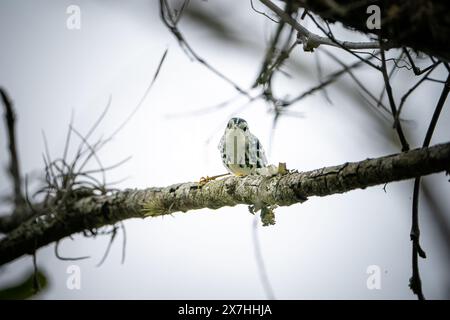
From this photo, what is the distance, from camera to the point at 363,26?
1557 millimetres

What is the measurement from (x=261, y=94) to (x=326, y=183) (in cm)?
58

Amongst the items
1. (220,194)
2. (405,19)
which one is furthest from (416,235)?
(220,194)

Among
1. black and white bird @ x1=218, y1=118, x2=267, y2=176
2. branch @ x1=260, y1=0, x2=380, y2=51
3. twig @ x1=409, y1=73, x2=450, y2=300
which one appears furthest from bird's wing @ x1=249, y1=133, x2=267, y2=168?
twig @ x1=409, y1=73, x2=450, y2=300

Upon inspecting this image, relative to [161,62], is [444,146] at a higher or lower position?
lower

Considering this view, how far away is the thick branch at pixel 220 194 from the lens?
165 centimetres

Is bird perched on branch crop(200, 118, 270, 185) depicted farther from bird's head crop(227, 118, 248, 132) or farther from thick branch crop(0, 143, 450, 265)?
thick branch crop(0, 143, 450, 265)

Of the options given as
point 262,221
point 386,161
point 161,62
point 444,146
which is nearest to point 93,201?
point 262,221

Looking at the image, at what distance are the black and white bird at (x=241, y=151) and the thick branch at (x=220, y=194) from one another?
598 mm

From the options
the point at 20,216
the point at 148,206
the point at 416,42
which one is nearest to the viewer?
the point at 416,42

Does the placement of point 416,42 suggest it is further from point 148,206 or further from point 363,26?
point 148,206

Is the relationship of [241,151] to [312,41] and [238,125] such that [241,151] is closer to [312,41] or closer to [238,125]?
[238,125]

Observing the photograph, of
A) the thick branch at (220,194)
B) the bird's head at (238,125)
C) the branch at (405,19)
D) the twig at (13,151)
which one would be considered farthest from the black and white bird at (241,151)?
the branch at (405,19)

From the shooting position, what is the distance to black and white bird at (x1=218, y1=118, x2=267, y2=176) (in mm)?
→ 3230

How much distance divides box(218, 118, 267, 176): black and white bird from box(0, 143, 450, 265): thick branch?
1.96 feet
